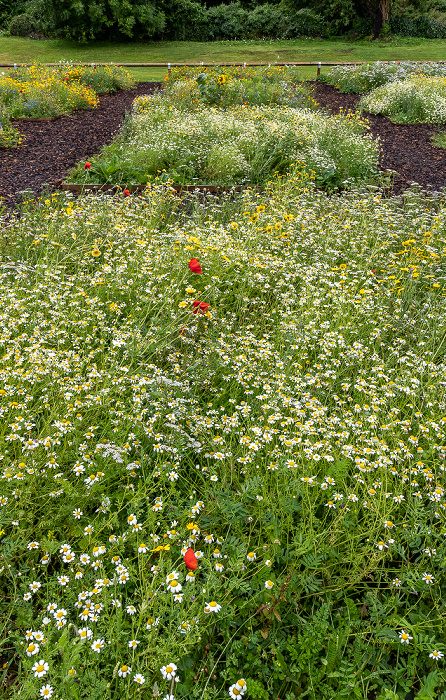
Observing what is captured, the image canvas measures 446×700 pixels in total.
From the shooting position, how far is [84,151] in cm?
895

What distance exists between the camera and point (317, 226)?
201 inches

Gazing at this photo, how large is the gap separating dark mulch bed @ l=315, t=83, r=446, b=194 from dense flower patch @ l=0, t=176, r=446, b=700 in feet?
15.9

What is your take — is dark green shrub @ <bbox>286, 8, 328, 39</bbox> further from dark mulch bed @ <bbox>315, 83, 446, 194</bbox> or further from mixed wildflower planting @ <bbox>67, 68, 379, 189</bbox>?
mixed wildflower planting @ <bbox>67, 68, 379, 189</bbox>

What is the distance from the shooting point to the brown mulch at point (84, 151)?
7227mm

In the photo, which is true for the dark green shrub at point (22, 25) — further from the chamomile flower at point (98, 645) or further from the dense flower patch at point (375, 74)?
the chamomile flower at point (98, 645)

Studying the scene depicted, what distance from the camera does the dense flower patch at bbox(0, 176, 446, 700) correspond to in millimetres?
1693

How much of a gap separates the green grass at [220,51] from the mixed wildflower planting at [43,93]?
24.3 ft

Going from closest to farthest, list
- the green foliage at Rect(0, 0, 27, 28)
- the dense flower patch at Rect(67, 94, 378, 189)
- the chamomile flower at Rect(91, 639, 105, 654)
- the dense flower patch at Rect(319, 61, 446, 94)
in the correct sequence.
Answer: the chamomile flower at Rect(91, 639, 105, 654)
the dense flower patch at Rect(67, 94, 378, 189)
the dense flower patch at Rect(319, 61, 446, 94)
the green foliage at Rect(0, 0, 27, 28)

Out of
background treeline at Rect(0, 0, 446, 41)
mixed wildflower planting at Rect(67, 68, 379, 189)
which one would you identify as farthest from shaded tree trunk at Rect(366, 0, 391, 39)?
mixed wildflower planting at Rect(67, 68, 379, 189)

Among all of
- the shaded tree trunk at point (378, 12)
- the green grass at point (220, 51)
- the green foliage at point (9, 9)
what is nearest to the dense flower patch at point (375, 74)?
the green grass at point (220, 51)

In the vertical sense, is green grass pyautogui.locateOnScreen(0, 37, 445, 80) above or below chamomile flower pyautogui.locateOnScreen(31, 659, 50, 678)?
above

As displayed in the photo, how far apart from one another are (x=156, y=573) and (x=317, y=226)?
4.28 metres

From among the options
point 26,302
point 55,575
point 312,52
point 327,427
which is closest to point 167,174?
point 26,302

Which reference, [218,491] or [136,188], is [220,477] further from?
[136,188]
